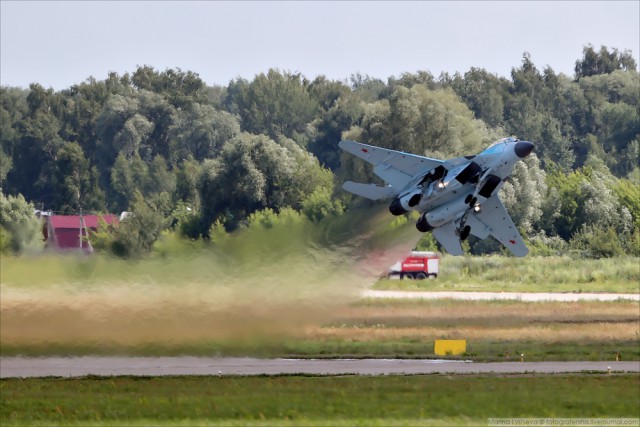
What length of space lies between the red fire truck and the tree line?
5.93 metres

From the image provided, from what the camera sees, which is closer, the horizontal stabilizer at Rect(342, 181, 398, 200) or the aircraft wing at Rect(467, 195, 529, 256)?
the horizontal stabilizer at Rect(342, 181, 398, 200)

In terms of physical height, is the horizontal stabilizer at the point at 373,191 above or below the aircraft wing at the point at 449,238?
above

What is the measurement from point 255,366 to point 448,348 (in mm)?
Result: 8113

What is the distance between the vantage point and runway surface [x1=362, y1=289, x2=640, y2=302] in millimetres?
66188

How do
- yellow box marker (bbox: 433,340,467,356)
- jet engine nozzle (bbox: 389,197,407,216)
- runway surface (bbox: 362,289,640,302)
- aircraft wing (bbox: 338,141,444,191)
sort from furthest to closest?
runway surface (bbox: 362,289,640,302), aircraft wing (bbox: 338,141,444,191), jet engine nozzle (bbox: 389,197,407,216), yellow box marker (bbox: 433,340,467,356)

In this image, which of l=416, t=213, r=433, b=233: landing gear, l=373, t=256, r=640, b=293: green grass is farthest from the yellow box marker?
l=373, t=256, r=640, b=293: green grass

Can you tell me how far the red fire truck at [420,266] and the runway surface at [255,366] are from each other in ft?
119

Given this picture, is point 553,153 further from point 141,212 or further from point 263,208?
point 141,212

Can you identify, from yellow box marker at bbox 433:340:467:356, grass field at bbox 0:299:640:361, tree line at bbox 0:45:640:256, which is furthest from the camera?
tree line at bbox 0:45:640:256

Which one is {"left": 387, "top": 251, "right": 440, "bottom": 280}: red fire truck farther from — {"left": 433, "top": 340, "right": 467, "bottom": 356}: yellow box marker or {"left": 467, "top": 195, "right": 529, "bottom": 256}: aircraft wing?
{"left": 433, "top": 340, "right": 467, "bottom": 356}: yellow box marker

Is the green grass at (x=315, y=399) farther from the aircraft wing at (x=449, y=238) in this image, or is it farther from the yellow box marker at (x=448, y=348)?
the aircraft wing at (x=449, y=238)

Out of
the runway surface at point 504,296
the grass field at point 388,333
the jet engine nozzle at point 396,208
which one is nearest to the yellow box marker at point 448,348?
the grass field at point 388,333

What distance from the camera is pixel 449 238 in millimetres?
52594

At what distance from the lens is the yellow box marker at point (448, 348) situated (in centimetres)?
4684
